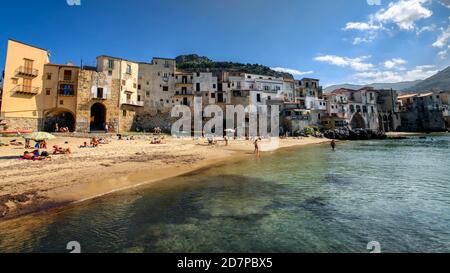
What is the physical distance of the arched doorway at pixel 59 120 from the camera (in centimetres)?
4431

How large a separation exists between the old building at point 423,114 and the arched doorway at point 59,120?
117 metres

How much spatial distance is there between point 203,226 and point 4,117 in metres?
47.5

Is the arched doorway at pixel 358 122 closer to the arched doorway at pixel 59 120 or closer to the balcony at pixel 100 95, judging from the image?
the balcony at pixel 100 95

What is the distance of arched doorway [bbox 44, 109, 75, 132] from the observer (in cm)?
4431

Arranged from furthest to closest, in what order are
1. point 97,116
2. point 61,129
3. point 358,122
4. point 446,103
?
point 446,103
point 358,122
point 97,116
point 61,129

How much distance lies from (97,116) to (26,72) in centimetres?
1552

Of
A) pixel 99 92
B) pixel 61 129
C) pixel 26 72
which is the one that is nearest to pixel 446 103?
pixel 99 92

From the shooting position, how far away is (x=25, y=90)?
4003 centimetres

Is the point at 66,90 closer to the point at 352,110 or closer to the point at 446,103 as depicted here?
the point at 352,110

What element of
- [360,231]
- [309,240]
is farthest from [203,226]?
[360,231]

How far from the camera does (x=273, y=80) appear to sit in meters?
72.2

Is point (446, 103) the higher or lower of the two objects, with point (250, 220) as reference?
higher

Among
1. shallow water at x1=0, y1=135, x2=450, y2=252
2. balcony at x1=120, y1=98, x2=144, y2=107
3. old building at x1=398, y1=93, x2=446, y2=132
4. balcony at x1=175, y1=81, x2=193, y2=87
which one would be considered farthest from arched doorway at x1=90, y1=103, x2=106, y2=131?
old building at x1=398, y1=93, x2=446, y2=132

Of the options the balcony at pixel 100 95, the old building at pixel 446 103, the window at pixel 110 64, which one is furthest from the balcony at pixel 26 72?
the old building at pixel 446 103
